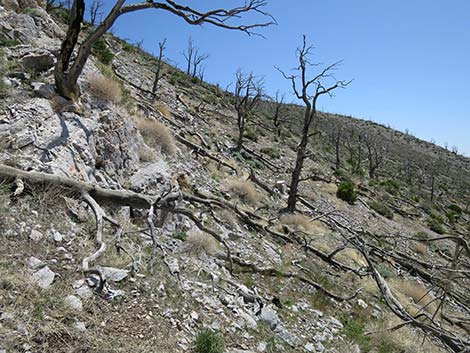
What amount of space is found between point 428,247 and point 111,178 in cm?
1652

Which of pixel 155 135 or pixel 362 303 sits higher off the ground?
pixel 155 135

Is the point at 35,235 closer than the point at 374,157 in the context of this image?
Yes

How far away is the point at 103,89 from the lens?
792 cm

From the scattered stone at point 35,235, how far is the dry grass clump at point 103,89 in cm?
472

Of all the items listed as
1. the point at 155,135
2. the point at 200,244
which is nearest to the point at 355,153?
the point at 155,135

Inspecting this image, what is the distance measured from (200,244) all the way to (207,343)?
3.23 metres

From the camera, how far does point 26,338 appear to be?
2.64 m

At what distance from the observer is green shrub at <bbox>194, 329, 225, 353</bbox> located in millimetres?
3477

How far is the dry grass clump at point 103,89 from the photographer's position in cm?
784

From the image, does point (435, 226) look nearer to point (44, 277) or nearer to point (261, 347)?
point (261, 347)

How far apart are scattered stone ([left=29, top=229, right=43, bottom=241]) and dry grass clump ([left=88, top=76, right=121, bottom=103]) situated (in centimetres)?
472

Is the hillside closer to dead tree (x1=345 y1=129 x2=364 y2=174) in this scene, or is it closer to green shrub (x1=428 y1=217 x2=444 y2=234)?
green shrub (x1=428 y1=217 x2=444 y2=234)

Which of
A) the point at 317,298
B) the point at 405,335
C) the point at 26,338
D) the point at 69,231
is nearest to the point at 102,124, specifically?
the point at 69,231

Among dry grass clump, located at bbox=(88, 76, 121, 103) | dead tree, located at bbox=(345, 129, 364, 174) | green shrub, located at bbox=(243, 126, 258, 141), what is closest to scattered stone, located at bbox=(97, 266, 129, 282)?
dry grass clump, located at bbox=(88, 76, 121, 103)
